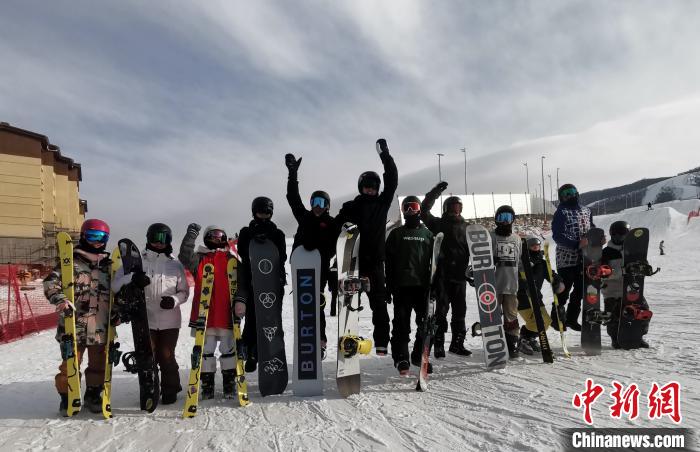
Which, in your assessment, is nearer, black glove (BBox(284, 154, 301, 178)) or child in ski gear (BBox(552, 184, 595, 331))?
black glove (BBox(284, 154, 301, 178))

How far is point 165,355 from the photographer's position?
3955mm

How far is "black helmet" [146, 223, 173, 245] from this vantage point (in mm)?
4063

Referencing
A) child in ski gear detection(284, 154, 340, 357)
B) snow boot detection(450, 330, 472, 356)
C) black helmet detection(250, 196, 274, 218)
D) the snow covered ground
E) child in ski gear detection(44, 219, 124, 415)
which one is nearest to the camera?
A: the snow covered ground

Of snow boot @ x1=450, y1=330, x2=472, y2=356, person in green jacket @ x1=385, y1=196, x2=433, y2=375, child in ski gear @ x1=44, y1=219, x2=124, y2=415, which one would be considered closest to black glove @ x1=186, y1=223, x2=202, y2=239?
child in ski gear @ x1=44, y1=219, x2=124, y2=415

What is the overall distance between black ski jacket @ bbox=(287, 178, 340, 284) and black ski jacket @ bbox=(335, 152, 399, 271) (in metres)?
0.15

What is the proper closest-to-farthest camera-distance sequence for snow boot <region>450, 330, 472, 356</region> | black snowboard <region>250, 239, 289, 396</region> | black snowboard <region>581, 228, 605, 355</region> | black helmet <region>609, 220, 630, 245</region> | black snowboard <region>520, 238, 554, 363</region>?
black snowboard <region>250, 239, 289, 396</region>
black snowboard <region>520, 238, 554, 363</region>
black snowboard <region>581, 228, 605, 355</region>
snow boot <region>450, 330, 472, 356</region>
black helmet <region>609, 220, 630, 245</region>

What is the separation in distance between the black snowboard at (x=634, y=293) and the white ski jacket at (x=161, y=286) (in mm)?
5873

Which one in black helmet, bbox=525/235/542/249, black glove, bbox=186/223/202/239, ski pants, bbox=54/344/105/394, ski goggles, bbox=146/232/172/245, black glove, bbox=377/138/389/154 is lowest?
ski pants, bbox=54/344/105/394

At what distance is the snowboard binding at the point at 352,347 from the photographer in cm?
405

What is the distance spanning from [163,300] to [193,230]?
112 centimetres

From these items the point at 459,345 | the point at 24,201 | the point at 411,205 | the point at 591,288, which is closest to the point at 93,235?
the point at 411,205

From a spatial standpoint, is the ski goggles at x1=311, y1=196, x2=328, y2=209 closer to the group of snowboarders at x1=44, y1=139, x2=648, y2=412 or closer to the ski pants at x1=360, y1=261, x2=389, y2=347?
the group of snowboarders at x1=44, y1=139, x2=648, y2=412

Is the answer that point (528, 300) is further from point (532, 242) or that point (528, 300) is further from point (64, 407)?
point (64, 407)

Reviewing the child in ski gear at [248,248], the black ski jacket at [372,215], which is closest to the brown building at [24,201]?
the child in ski gear at [248,248]
